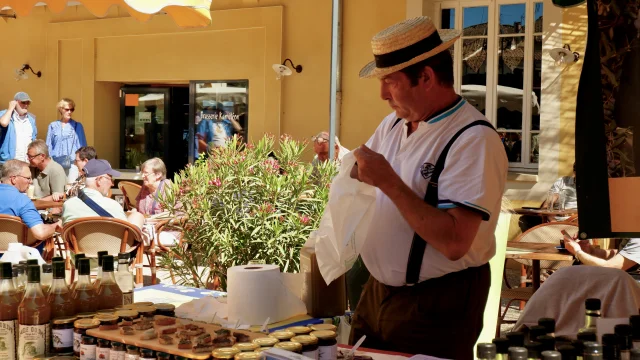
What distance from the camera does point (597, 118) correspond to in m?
2.25

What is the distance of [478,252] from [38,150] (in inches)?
310

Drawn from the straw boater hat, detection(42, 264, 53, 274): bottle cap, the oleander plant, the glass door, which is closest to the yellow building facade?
the glass door

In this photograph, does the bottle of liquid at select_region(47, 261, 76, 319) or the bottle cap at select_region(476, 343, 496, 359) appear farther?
the bottle of liquid at select_region(47, 261, 76, 319)

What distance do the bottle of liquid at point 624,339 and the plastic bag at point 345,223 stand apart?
1.18 meters

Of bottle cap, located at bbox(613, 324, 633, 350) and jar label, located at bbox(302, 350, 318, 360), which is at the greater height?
bottle cap, located at bbox(613, 324, 633, 350)

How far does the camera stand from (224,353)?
6.78ft

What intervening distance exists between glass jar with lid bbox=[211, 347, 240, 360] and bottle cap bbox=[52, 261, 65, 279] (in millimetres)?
718

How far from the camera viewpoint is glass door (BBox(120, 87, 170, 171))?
14195 mm

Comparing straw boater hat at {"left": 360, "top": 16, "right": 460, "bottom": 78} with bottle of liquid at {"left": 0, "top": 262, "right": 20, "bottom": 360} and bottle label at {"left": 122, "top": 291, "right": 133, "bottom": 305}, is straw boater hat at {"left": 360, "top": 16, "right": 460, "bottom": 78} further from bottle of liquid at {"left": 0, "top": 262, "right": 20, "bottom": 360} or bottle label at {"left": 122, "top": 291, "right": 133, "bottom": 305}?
bottle of liquid at {"left": 0, "top": 262, "right": 20, "bottom": 360}

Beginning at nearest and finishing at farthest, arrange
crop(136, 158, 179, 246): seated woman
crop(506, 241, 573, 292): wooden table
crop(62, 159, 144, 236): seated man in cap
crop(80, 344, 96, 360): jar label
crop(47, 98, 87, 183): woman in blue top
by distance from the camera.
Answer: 1. crop(80, 344, 96, 360): jar label
2. crop(506, 241, 573, 292): wooden table
3. crop(62, 159, 144, 236): seated man in cap
4. crop(136, 158, 179, 246): seated woman
5. crop(47, 98, 87, 183): woman in blue top

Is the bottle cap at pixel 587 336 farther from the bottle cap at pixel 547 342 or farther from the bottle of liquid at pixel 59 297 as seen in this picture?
the bottle of liquid at pixel 59 297

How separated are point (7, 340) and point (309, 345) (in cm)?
94

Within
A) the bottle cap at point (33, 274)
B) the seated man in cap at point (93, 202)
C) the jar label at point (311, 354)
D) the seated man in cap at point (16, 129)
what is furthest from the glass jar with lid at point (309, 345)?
the seated man in cap at point (16, 129)

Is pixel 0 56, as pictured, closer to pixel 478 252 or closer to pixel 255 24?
pixel 255 24
